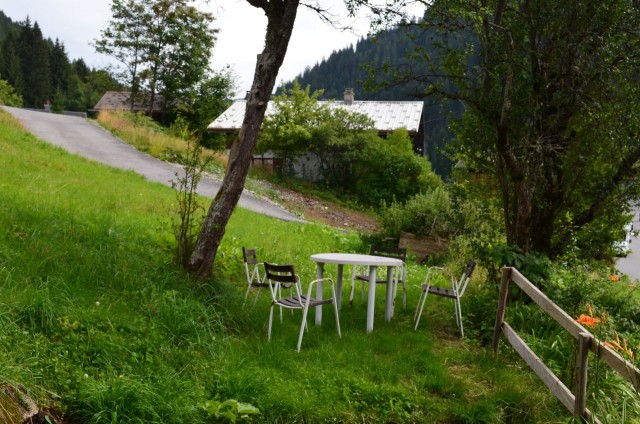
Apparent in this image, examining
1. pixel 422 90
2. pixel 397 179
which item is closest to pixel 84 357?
pixel 422 90

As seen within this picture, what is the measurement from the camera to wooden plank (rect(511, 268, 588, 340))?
4677mm

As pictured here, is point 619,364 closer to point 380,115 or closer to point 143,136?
point 143,136

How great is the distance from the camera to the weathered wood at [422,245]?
14570 millimetres

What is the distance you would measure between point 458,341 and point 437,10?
4.19 m

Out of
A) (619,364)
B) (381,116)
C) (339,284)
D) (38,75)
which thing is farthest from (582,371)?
(38,75)

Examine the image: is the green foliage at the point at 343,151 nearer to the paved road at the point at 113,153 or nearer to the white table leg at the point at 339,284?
the paved road at the point at 113,153

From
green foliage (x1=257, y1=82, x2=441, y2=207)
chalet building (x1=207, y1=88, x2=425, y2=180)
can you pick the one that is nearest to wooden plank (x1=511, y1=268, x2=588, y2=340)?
green foliage (x1=257, y1=82, x2=441, y2=207)

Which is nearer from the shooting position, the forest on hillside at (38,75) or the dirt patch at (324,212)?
the dirt patch at (324,212)

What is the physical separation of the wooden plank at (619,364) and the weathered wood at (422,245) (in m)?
10.3

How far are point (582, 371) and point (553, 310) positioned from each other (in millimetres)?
923

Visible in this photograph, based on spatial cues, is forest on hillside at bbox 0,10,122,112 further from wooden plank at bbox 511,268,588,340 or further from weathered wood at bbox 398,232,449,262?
wooden plank at bbox 511,268,588,340

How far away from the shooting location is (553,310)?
5242 mm

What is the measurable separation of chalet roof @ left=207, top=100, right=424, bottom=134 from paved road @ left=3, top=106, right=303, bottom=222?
10283mm

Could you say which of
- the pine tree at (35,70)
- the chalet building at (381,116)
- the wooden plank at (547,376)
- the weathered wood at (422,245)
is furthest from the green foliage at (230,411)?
the pine tree at (35,70)
